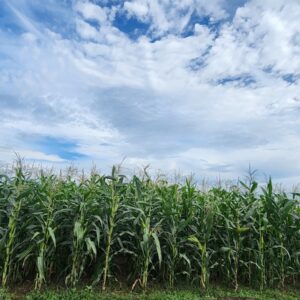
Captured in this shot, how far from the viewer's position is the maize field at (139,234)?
17.8 ft

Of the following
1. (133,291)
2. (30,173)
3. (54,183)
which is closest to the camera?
(133,291)

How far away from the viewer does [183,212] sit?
6246mm

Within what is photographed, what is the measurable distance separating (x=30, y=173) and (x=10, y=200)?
0.82m

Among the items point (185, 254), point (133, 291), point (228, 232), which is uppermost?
point (228, 232)

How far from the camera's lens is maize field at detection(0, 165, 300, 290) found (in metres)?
5.43

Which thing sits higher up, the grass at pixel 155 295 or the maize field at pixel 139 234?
the maize field at pixel 139 234

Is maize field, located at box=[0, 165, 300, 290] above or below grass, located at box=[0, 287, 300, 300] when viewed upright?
above

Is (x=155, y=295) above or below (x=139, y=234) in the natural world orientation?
below

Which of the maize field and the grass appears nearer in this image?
the grass

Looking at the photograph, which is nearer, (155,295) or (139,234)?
(155,295)

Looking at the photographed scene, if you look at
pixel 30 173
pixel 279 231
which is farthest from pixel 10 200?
pixel 279 231

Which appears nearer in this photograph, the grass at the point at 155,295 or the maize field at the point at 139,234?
the grass at the point at 155,295

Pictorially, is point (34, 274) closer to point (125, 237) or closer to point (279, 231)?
point (125, 237)

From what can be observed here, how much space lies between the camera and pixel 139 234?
18.7ft
